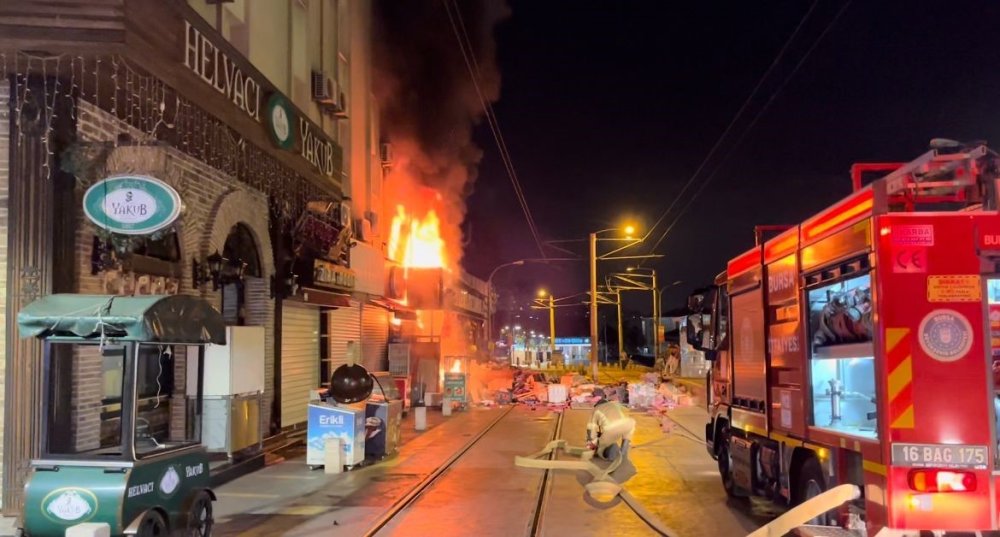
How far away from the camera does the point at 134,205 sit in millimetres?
7910

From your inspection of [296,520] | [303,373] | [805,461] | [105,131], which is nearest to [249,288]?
[303,373]

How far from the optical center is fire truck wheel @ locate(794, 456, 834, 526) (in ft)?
19.4

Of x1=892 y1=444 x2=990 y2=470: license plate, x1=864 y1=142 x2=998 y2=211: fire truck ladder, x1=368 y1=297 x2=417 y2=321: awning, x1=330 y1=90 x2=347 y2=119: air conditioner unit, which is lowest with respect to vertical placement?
x1=892 y1=444 x2=990 y2=470: license plate

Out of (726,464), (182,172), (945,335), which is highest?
(182,172)

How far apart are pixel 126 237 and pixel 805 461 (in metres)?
7.20

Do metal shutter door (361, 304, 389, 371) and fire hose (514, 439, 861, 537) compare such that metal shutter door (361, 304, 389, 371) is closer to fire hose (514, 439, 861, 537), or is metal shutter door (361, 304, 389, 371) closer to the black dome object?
the black dome object

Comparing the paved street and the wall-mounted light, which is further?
the wall-mounted light

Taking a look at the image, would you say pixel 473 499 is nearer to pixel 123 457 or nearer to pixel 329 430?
pixel 329 430

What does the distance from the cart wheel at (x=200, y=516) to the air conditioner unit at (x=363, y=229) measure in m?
13.3

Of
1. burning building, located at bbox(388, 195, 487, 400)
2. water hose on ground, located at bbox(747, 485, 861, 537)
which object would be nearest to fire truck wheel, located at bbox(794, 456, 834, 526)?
water hose on ground, located at bbox(747, 485, 861, 537)

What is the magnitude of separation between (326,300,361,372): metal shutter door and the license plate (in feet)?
46.4

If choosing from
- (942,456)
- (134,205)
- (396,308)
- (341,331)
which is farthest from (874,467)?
(396,308)

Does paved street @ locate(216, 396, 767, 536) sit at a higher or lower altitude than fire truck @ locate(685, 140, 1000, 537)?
lower

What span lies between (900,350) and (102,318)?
5.23 meters
